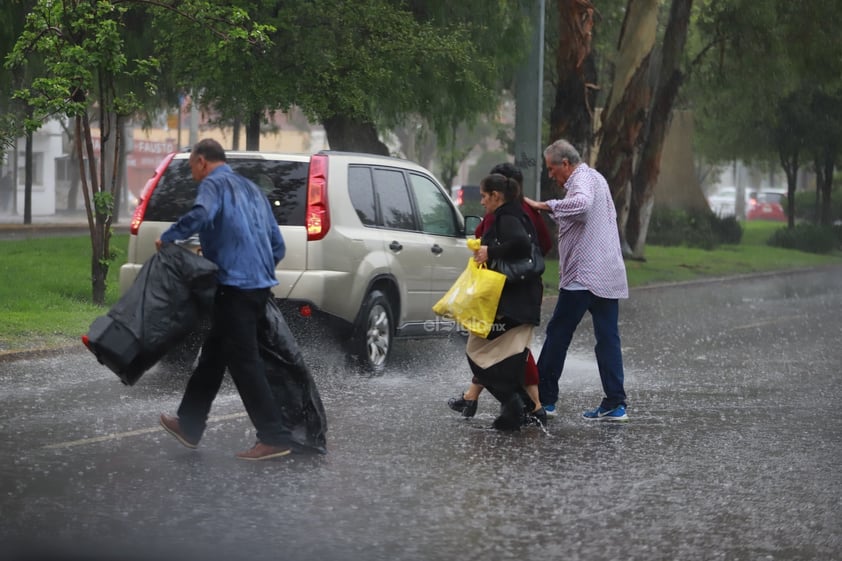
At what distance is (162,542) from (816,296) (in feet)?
66.1

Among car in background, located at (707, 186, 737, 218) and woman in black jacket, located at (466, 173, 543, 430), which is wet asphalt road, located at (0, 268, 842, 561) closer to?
woman in black jacket, located at (466, 173, 543, 430)

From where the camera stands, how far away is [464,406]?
9.87m

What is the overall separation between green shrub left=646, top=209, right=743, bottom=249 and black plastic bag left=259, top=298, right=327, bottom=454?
33.5m

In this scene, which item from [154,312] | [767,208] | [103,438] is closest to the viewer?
[154,312]

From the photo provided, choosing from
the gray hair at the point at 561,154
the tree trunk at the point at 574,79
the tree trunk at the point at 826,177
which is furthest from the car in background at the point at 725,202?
the gray hair at the point at 561,154

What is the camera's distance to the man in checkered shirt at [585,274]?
972 centimetres

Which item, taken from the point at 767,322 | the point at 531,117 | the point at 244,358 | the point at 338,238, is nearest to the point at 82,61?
the point at 338,238

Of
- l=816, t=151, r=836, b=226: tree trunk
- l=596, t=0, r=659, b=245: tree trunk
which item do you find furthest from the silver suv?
l=816, t=151, r=836, b=226: tree trunk

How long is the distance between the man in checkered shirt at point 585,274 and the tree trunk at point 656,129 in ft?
72.0

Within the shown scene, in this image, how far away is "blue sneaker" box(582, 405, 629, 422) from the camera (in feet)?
32.7

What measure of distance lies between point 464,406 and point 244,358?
7.27 ft

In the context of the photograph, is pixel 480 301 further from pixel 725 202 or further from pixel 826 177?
pixel 725 202

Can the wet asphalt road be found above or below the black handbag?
below

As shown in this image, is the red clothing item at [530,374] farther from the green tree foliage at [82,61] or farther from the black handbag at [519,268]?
the green tree foliage at [82,61]
